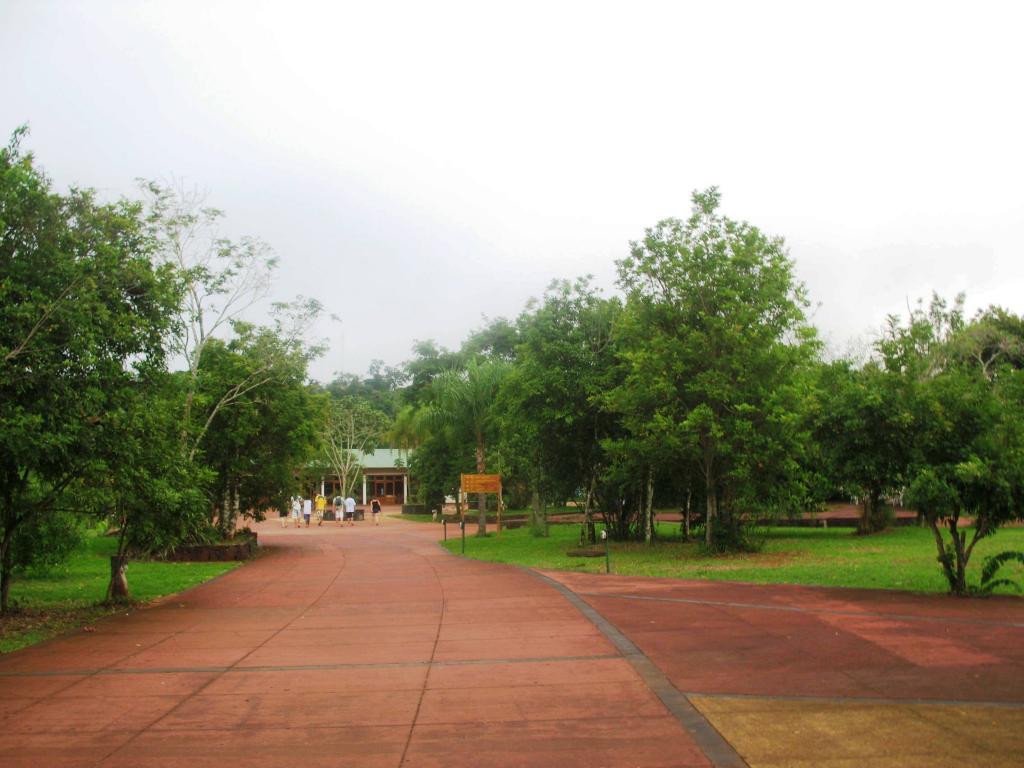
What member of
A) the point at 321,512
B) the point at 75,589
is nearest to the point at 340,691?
the point at 75,589

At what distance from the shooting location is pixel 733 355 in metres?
20.8

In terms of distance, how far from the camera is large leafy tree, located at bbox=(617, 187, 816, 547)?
2023 centimetres

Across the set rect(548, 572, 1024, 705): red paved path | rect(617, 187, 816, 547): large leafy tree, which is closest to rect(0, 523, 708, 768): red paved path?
rect(548, 572, 1024, 705): red paved path

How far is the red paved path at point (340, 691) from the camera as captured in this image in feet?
20.0

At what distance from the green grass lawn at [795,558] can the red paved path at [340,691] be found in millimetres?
4873

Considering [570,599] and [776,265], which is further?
[776,265]

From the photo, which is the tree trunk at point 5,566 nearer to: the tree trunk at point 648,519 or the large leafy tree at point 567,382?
the large leafy tree at point 567,382

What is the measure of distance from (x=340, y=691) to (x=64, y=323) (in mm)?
6085

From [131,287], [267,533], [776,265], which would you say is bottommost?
[267,533]

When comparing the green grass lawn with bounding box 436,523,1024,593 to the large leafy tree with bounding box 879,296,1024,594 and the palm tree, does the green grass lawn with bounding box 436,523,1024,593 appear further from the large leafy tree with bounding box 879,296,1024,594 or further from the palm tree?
the palm tree

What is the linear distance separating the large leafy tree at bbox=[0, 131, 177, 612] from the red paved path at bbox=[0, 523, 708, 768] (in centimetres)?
247

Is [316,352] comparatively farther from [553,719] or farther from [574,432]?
[553,719]

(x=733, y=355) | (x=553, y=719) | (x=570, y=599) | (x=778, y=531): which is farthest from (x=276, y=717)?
(x=778, y=531)

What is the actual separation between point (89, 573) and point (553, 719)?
17452 mm
